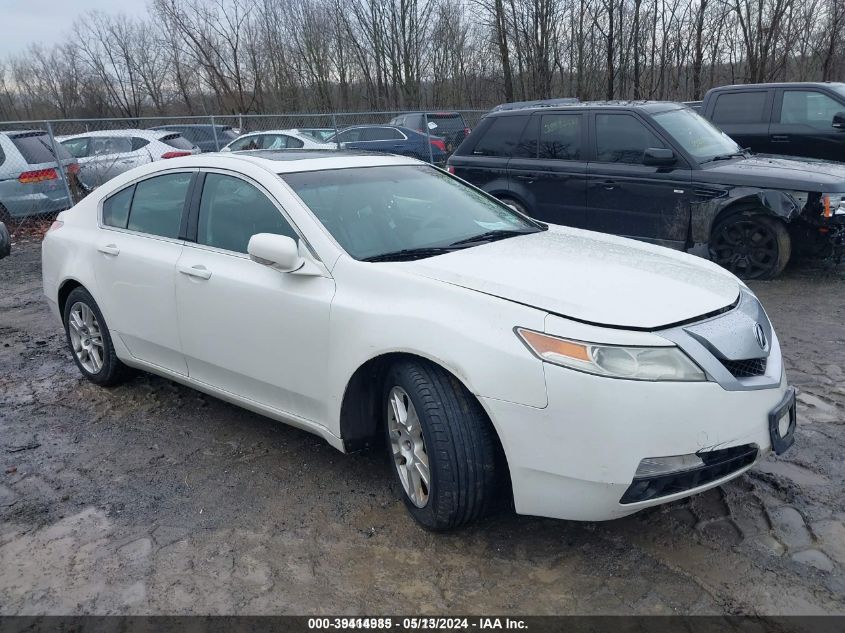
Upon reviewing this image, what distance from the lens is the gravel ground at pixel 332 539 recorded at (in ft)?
8.79

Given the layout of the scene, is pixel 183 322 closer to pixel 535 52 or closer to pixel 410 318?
pixel 410 318

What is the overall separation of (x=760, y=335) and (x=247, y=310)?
2.34 meters

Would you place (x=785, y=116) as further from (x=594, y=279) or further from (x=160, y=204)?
(x=160, y=204)

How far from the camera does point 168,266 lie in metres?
4.03

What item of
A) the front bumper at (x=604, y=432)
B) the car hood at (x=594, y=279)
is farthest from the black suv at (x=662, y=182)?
the front bumper at (x=604, y=432)

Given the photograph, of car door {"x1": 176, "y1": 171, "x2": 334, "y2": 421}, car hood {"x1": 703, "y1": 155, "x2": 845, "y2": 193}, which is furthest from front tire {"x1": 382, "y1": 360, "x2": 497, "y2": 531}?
car hood {"x1": 703, "y1": 155, "x2": 845, "y2": 193}

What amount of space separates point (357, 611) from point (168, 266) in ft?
7.48

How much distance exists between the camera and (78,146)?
14875 mm

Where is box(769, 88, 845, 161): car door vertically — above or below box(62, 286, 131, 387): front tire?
above

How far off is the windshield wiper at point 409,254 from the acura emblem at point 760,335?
1.38 metres

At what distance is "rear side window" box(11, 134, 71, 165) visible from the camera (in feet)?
37.9

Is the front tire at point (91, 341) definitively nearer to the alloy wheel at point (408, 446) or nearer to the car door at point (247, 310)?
the car door at point (247, 310)

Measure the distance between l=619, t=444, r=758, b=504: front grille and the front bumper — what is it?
2cm

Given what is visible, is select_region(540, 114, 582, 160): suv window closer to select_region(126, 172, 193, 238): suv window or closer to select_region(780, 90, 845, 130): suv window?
select_region(780, 90, 845, 130): suv window
